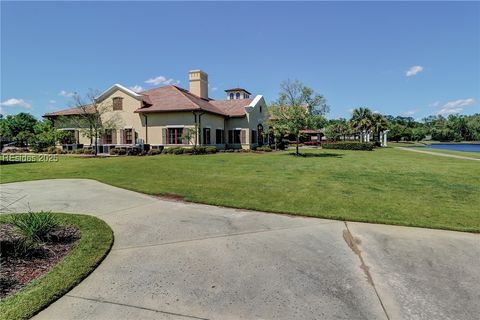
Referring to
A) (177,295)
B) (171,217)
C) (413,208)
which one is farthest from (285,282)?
(413,208)

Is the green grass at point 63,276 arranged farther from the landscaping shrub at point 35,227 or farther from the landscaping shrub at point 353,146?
the landscaping shrub at point 353,146

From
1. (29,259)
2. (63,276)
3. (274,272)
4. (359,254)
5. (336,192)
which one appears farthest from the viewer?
(336,192)

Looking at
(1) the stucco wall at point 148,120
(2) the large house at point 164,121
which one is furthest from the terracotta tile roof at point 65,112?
(1) the stucco wall at point 148,120

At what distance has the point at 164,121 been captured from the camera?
2920 centimetres

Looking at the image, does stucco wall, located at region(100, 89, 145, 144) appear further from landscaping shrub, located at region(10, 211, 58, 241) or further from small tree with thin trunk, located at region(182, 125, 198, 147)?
landscaping shrub, located at region(10, 211, 58, 241)

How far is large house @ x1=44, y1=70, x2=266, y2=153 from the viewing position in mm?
28688

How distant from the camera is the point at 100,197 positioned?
8.59 meters

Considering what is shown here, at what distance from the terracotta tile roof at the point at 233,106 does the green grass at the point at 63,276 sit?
28.7m

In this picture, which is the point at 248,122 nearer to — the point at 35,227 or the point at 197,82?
the point at 197,82

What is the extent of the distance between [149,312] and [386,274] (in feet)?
10.1

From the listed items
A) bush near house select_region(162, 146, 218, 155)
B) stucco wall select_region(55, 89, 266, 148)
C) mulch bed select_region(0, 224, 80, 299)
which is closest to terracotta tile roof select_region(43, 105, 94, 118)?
stucco wall select_region(55, 89, 266, 148)

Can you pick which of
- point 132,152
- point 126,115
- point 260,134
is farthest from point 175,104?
point 260,134

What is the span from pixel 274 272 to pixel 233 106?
32776mm

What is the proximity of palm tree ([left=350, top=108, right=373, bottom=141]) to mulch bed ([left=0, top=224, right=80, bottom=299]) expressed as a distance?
2261 inches
